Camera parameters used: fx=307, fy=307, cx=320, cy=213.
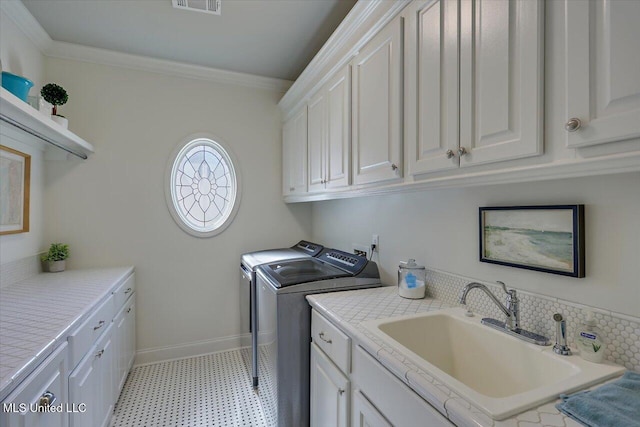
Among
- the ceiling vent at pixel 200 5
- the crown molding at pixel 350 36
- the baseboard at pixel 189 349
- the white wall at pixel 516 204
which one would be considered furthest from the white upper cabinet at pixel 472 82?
the baseboard at pixel 189 349

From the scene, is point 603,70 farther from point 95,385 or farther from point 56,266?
point 56,266

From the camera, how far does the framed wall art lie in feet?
6.17

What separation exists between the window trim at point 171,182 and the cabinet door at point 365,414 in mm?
2187

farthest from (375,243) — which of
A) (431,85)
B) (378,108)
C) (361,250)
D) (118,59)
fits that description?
(118,59)

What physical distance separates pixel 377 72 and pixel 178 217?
7.24 feet

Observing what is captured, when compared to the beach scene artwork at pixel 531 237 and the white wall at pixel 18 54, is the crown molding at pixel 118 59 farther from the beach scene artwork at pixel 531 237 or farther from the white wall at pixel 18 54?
the beach scene artwork at pixel 531 237

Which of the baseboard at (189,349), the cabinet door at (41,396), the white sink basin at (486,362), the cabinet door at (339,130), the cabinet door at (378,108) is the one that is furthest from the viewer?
the baseboard at (189,349)

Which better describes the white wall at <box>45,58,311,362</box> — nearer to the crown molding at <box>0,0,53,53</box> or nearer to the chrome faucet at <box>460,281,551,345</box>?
the crown molding at <box>0,0,53,53</box>

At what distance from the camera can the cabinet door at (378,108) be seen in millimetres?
1390

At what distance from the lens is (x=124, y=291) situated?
2.31 metres

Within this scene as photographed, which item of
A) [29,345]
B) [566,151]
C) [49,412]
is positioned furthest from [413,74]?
[49,412]

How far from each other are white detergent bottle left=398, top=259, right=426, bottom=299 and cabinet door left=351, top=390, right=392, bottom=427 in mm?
608

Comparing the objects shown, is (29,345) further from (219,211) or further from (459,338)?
(219,211)

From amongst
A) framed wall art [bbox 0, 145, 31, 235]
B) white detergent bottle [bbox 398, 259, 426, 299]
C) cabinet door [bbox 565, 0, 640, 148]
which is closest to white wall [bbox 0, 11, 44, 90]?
framed wall art [bbox 0, 145, 31, 235]
